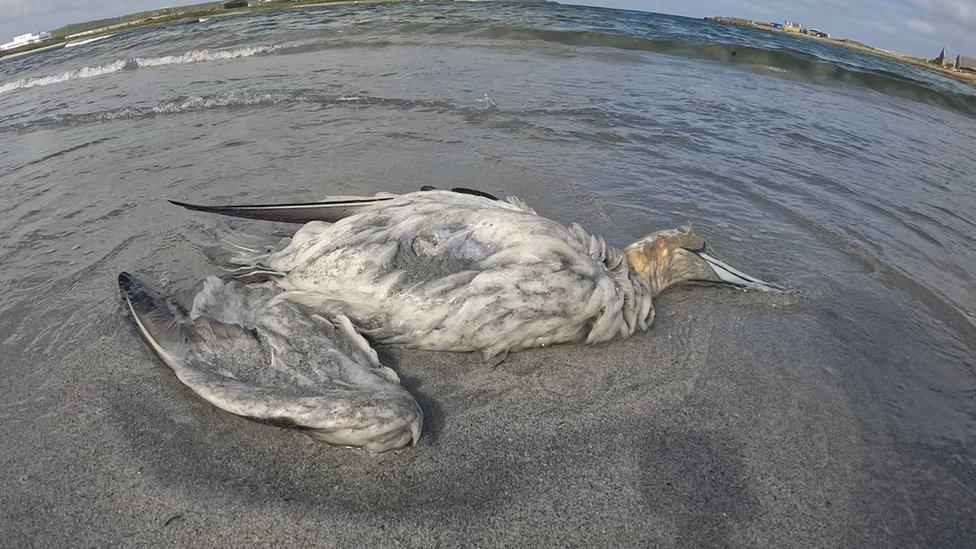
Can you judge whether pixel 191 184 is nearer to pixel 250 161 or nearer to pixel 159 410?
pixel 250 161

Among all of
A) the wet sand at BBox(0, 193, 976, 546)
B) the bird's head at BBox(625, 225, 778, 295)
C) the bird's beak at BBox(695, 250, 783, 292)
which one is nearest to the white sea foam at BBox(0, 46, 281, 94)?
the wet sand at BBox(0, 193, 976, 546)

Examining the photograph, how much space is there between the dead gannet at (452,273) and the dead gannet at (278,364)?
7.7 inches

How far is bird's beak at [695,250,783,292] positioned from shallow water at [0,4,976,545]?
114 millimetres

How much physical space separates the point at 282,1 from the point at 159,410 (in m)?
47.9

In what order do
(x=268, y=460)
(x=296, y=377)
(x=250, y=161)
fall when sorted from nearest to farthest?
(x=268, y=460)
(x=296, y=377)
(x=250, y=161)

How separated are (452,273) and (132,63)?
17.1 metres

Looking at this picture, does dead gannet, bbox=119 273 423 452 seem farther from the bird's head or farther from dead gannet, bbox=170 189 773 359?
the bird's head

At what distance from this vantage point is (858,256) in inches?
193

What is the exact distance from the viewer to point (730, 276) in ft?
13.2

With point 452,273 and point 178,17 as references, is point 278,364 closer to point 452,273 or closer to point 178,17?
point 452,273

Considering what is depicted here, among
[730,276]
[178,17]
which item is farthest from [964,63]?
[178,17]

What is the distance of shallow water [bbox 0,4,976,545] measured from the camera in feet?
7.82

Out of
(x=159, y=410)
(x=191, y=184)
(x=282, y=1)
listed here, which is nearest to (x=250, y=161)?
(x=191, y=184)

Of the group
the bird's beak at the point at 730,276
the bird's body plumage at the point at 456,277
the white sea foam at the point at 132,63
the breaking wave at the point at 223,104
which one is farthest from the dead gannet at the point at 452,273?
the white sea foam at the point at 132,63
